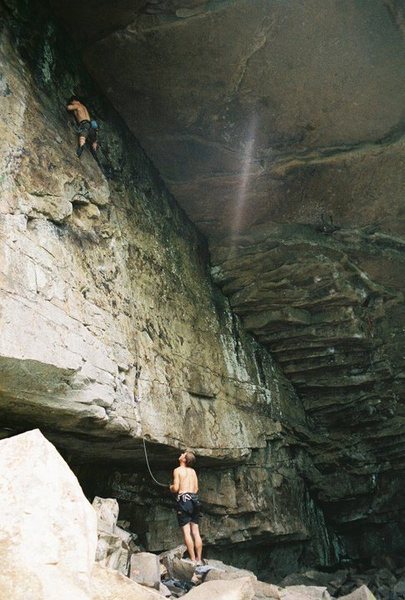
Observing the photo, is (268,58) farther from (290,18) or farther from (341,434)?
(341,434)

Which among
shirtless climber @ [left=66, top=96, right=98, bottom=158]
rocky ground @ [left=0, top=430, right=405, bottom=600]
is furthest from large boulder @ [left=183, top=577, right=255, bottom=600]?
shirtless climber @ [left=66, top=96, right=98, bottom=158]

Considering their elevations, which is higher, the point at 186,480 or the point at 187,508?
the point at 186,480

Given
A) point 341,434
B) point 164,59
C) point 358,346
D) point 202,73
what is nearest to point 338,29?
point 202,73

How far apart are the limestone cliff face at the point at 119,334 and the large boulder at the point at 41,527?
1.70m

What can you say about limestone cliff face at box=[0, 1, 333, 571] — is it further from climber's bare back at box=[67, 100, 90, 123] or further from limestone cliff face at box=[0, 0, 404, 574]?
climber's bare back at box=[67, 100, 90, 123]

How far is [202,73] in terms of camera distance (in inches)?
346

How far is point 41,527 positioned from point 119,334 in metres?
4.09

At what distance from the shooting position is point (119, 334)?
7.28 meters

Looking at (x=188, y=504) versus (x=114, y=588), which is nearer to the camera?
(x=114, y=588)

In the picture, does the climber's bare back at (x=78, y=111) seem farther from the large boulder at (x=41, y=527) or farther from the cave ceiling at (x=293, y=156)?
the large boulder at (x=41, y=527)

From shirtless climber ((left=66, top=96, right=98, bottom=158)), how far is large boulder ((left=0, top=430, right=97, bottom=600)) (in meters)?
5.02

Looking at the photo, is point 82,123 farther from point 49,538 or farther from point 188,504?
point 49,538

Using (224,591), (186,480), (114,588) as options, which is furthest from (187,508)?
(114,588)

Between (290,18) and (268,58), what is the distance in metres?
0.69
